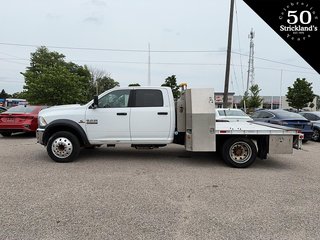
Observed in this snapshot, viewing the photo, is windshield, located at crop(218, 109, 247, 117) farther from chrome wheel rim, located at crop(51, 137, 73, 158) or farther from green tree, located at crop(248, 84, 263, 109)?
green tree, located at crop(248, 84, 263, 109)

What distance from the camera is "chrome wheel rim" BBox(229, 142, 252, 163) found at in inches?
247

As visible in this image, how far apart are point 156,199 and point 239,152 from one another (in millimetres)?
3070

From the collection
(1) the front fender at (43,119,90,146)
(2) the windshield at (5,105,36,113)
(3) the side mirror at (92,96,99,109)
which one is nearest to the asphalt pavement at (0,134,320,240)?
(1) the front fender at (43,119,90,146)

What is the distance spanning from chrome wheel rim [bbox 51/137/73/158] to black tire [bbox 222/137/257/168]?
3.99 metres

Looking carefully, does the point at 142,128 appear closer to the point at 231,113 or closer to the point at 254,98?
the point at 231,113

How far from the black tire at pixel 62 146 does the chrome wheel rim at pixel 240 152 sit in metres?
4.00

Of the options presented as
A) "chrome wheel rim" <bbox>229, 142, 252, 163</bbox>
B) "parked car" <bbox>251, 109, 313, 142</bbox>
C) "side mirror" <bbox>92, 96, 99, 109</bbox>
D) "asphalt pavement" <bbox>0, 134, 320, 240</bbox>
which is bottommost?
"asphalt pavement" <bbox>0, 134, 320, 240</bbox>

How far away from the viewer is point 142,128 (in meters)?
6.44

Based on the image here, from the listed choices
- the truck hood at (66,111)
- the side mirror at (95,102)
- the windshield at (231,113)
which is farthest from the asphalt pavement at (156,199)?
the windshield at (231,113)

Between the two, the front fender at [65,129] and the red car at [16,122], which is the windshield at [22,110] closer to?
the red car at [16,122]

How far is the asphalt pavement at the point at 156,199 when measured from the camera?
3156 millimetres

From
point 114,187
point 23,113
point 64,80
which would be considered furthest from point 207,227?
point 64,80

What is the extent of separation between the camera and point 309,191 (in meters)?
4.66

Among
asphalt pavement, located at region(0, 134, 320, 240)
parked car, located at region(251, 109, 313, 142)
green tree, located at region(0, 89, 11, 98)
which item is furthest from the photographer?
green tree, located at region(0, 89, 11, 98)
